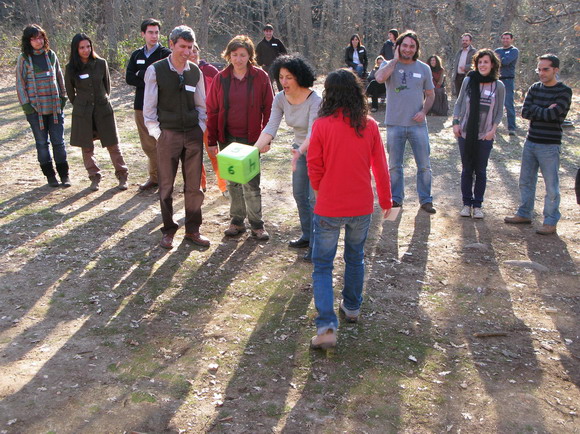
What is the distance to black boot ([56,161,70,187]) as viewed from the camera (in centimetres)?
695

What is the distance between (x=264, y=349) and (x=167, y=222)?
2015 millimetres

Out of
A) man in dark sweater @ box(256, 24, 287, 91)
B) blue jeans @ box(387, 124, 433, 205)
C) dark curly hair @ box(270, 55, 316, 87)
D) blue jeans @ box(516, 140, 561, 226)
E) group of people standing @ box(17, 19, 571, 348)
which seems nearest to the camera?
group of people standing @ box(17, 19, 571, 348)

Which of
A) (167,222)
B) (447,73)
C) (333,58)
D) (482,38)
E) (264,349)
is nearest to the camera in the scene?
(264,349)

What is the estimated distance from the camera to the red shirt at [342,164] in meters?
3.46

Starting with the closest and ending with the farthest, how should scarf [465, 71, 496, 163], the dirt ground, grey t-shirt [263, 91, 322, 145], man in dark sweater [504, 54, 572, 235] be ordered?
the dirt ground < grey t-shirt [263, 91, 322, 145] < man in dark sweater [504, 54, 572, 235] < scarf [465, 71, 496, 163]

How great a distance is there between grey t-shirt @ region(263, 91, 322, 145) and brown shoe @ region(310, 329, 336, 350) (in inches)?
61.2

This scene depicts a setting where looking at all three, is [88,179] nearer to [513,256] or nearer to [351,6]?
[513,256]

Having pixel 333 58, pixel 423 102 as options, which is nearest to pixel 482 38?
pixel 333 58

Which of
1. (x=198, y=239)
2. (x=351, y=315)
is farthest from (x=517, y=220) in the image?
(x=198, y=239)

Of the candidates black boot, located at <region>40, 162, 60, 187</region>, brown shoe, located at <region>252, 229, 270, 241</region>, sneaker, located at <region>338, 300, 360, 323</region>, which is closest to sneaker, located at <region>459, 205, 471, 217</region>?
brown shoe, located at <region>252, 229, 270, 241</region>

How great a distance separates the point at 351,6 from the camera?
2412 centimetres

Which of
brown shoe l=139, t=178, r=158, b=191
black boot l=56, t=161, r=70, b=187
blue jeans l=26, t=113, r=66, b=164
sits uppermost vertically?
blue jeans l=26, t=113, r=66, b=164

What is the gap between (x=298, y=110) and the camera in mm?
4605

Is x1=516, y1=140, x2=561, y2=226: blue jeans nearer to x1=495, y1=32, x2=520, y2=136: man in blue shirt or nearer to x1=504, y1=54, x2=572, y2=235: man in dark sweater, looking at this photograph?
x1=504, y1=54, x2=572, y2=235: man in dark sweater
